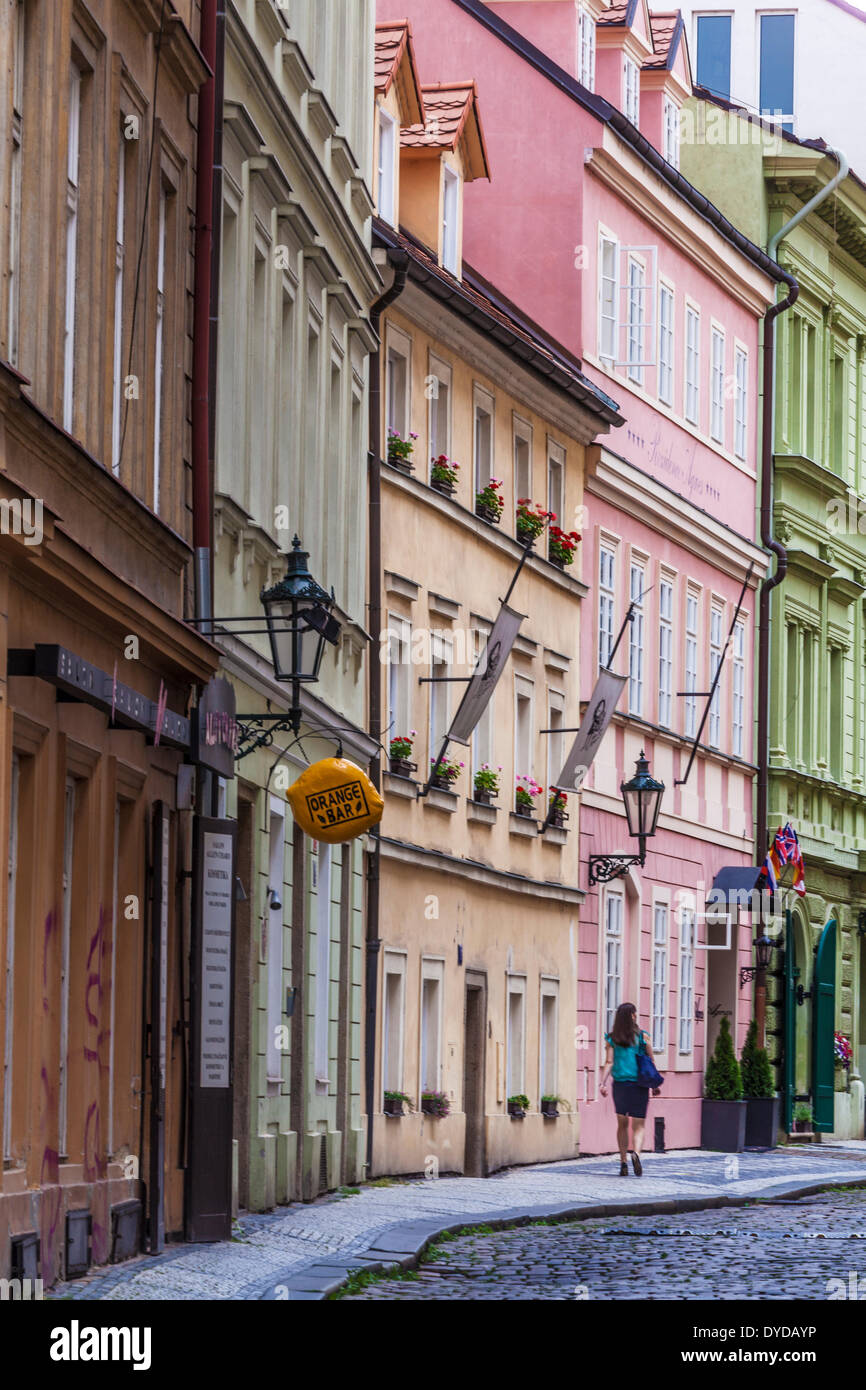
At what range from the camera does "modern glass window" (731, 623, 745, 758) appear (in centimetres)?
3969

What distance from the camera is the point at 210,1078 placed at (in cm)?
1695

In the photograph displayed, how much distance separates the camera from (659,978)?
36281mm

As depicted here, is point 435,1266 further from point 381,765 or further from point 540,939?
point 540,939

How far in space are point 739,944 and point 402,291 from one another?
14.9 metres

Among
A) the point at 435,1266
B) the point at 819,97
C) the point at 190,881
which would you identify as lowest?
the point at 435,1266

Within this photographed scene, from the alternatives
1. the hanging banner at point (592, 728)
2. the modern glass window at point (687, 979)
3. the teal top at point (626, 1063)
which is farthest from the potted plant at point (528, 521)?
the modern glass window at point (687, 979)

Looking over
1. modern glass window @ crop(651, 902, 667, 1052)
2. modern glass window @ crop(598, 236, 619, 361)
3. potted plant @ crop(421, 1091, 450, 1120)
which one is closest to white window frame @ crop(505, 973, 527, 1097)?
potted plant @ crop(421, 1091, 450, 1120)

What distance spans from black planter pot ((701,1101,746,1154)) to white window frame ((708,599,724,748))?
501cm

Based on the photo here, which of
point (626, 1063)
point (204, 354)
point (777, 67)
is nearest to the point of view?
point (204, 354)

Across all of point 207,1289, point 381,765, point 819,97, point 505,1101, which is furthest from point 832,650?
point 207,1289

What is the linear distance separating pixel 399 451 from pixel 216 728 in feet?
35.1

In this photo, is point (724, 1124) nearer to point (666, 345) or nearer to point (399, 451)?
point (666, 345)

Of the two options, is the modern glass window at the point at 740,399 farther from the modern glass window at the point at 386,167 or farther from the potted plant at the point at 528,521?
the modern glass window at the point at 386,167

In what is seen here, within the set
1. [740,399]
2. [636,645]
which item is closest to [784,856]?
[636,645]
